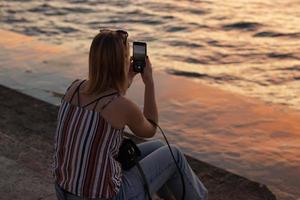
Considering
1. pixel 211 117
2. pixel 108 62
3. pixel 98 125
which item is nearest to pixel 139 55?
pixel 108 62

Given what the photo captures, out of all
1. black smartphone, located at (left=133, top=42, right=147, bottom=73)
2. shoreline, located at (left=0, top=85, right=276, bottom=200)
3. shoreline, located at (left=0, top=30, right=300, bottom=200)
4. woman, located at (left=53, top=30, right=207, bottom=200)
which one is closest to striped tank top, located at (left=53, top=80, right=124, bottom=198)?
woman, located at (left=53, top=30, right=207, bottom=200)

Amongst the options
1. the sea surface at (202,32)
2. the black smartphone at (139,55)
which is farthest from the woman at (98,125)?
the sea surface at (202,32)

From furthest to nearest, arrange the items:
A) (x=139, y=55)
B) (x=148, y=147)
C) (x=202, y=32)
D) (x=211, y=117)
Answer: (x=202, y=32), (x=211, y=117), (x=148, y=147), (x=139, y=55)

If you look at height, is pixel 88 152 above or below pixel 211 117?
above

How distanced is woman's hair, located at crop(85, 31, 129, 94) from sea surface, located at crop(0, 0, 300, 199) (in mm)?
4875

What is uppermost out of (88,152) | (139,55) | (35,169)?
(139,55)

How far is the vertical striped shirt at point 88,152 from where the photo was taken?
10.2ft

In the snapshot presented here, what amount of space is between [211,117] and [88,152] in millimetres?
4148

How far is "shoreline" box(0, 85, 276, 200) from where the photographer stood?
4.24 meters

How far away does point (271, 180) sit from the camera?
566 cm

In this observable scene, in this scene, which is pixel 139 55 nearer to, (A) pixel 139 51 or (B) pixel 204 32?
(A) pixel 139 51

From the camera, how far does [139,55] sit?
3359mm

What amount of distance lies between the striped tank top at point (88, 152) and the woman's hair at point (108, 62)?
62 millimetres

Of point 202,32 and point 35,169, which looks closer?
point 35,169
